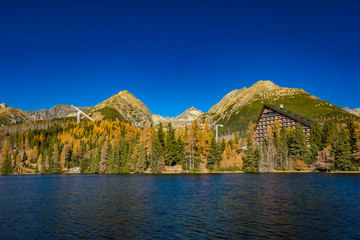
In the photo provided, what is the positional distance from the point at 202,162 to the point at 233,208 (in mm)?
99333

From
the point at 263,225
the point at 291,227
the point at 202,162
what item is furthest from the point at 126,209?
the point at 202,162

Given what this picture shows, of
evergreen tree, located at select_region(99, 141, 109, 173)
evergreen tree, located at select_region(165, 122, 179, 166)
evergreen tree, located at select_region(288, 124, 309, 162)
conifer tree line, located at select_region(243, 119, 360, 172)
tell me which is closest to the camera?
conifer tree line, located at select_region(243, 119, 360, 172)

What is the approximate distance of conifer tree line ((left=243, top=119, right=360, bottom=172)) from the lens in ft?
376

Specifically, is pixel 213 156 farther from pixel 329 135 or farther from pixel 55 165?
pixel 55 165

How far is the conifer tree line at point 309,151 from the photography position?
376 ft

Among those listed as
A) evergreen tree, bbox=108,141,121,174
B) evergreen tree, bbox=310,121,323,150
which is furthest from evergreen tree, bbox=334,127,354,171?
evergreen tree, bbox=108,141,121,174

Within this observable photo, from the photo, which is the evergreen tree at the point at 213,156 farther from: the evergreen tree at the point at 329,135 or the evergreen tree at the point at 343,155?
the evergreen tree at the point at 329,135

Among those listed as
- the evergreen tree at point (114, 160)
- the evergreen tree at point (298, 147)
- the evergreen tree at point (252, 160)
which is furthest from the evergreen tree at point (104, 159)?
the evergreen tree at point (298, 147)

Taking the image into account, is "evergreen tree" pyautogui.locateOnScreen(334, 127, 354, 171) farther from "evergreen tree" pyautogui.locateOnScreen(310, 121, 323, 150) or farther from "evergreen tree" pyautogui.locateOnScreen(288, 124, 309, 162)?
"evergreen tree" pyautogui.locateOnScreen(310, 121, 323, 150)

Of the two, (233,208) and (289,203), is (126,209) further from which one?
(289,203)

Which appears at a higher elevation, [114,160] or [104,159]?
[104,159]

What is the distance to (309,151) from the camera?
131 m

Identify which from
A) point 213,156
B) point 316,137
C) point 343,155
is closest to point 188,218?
point 213,156

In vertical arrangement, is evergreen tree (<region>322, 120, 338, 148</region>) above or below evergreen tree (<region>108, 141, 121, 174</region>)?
above
